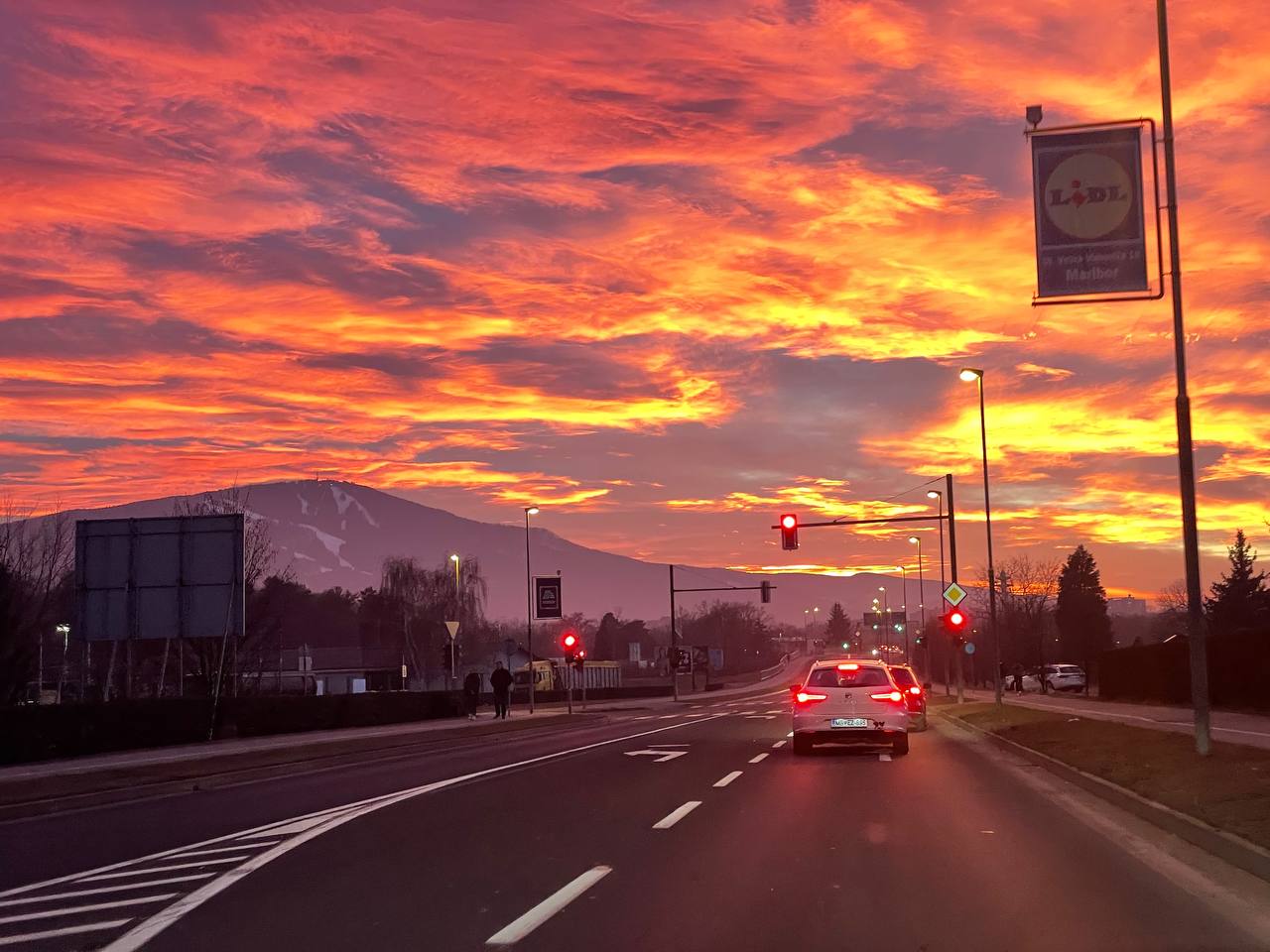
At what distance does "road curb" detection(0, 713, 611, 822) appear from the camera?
17.2 meters

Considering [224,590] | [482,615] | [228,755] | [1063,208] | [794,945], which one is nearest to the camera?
[794,945]

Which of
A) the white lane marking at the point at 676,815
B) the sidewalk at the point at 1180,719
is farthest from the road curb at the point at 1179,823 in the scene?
the white lane marking at the point at 676,815

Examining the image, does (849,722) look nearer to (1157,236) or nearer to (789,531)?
(1157,236)

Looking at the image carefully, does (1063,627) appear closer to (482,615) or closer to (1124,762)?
(482,615)

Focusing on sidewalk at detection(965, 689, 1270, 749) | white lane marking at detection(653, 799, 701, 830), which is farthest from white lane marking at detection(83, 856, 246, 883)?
sidewalk at detection(965, 689, 1270, 749)

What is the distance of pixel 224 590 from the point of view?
3244 centimetres

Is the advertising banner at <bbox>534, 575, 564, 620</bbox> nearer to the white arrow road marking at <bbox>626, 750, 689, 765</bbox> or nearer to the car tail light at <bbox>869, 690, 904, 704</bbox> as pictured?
the white arrow road marking at <bbox>626, 750, 689, 765</bbox>

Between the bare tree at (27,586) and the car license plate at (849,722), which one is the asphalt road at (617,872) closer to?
the car license plate at (849,722)

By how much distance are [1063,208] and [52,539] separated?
48489 mm

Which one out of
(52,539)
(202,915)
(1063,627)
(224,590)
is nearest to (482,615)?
(1063,627)

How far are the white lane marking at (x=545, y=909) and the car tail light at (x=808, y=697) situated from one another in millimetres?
13540

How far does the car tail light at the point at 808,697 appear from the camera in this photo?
2339 cm

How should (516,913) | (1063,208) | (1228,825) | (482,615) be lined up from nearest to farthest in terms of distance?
(516,913) → (1228,825) → (1063,208) → (482,615)

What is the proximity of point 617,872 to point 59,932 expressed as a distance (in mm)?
4030
